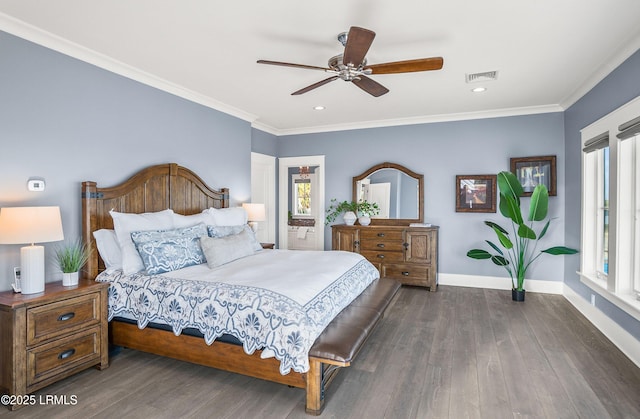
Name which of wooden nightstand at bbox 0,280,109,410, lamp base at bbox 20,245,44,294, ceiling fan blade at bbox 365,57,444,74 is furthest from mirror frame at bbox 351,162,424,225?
lamp base at bbox 20,245,44,294

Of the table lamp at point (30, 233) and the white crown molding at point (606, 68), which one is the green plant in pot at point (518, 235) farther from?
the table lamp at point (30, 233)

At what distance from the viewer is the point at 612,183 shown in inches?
127

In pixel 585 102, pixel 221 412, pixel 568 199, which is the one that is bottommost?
pixel 221 412

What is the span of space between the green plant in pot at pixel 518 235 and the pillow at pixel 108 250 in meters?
4.26

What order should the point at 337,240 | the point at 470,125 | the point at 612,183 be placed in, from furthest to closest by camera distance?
the point at 337,240
the point at 470,125
the point at 612,183

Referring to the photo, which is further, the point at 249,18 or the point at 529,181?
the point at 529,181

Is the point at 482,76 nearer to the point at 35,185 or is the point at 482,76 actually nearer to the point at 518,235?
the point at 518,235

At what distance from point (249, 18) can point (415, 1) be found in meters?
1.16

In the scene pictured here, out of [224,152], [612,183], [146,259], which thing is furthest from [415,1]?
[224,152]

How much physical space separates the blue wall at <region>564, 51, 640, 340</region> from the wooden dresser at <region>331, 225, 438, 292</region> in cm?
167

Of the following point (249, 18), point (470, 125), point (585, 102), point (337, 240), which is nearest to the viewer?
point (249, 18)

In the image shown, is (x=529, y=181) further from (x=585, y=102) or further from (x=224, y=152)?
(x=224, y=152)

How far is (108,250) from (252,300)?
162 centimetres

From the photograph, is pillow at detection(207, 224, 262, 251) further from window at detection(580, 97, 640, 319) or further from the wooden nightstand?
window at detection(580, 97, 640, 319)
